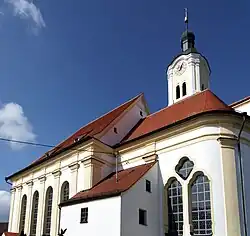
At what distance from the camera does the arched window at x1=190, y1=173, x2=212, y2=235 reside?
58.7 ft

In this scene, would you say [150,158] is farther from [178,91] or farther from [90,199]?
[178,91]

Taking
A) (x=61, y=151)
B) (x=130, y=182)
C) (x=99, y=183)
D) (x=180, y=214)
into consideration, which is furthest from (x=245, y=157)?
(x=61, y=151)

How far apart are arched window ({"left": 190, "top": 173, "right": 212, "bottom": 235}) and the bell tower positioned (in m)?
17.5

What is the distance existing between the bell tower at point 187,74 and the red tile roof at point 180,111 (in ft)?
36.5

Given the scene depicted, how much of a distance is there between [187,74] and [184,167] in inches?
741

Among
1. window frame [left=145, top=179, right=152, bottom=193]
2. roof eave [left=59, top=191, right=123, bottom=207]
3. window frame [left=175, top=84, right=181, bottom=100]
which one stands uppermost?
window frame [left=175, top=84, right=181, bottom=100]

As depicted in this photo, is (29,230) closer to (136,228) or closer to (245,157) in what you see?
(136,228)

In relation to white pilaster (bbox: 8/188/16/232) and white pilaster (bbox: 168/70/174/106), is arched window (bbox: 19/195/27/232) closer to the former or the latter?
white pilaster (bbox: 8/188/16/232)

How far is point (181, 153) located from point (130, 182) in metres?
3.19

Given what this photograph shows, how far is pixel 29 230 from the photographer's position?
27.9m

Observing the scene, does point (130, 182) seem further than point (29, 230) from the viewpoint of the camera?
No

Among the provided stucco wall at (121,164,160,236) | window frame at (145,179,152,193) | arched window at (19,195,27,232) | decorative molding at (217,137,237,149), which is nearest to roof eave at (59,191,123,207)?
stucco wall at (121,164,160,236)

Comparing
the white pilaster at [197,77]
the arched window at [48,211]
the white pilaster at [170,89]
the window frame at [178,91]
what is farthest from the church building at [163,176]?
the white pilaster at [170,89]

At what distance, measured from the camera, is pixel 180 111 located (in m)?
22.8
